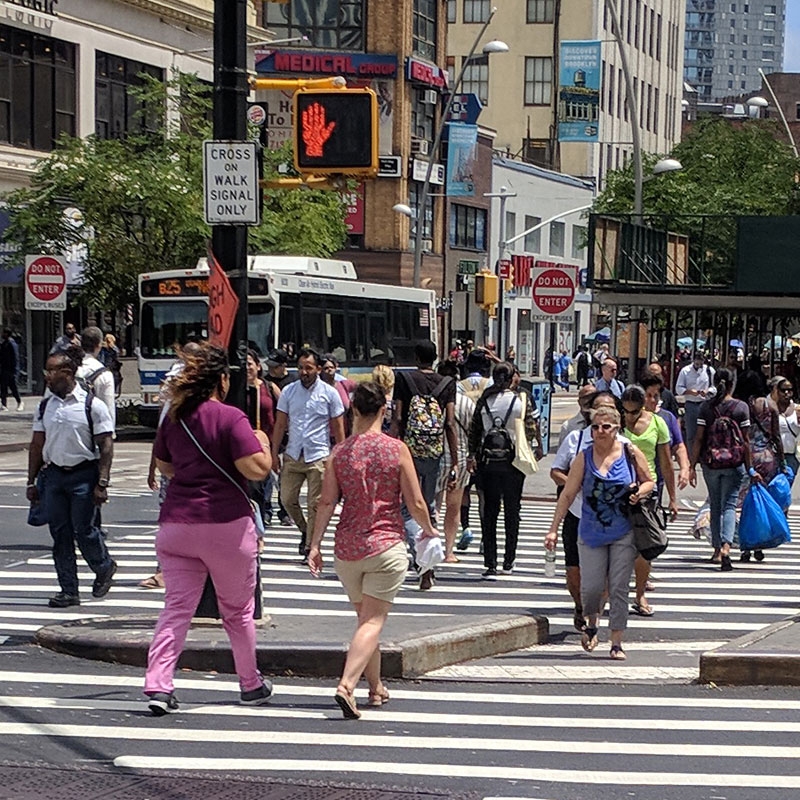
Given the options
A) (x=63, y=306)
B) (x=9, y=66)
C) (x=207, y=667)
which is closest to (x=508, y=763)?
(x=207, y=667)

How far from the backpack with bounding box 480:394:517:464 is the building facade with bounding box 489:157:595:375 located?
5646 cm

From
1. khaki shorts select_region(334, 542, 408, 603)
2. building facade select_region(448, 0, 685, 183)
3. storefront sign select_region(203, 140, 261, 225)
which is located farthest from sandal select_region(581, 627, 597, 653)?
building facade select_region(448, 0, 685, 183)

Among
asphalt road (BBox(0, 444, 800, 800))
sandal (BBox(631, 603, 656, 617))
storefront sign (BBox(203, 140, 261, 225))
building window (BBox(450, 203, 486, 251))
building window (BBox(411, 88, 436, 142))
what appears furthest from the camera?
building window (BBox(450, 203, 486, 251))

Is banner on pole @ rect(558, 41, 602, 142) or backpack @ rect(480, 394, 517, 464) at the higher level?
banner on pole @ rect(558, 41, 602, 142)

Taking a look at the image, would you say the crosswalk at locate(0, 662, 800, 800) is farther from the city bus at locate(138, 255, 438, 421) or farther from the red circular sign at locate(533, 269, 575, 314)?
the city bus at locate(138, 255, 438, 421)

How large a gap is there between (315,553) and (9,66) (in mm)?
34368

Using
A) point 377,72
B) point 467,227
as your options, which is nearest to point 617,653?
point 377,72

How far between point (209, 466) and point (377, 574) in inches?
43.3

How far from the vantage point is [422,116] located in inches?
2625

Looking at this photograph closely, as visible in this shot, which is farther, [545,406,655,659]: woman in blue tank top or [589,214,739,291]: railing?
[589,214,739,291]: railing

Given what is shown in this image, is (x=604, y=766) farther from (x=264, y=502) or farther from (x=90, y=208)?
(x=90, y=208)

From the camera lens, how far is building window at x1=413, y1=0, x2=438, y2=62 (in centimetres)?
6550

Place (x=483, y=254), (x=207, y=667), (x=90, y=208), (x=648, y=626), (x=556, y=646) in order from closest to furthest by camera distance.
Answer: (x=207, y=667)
(x=556, y=646)
(x=648, y=626)
(x=90, y=208)
(x=483, y=254)

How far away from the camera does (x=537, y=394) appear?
29.1 m
